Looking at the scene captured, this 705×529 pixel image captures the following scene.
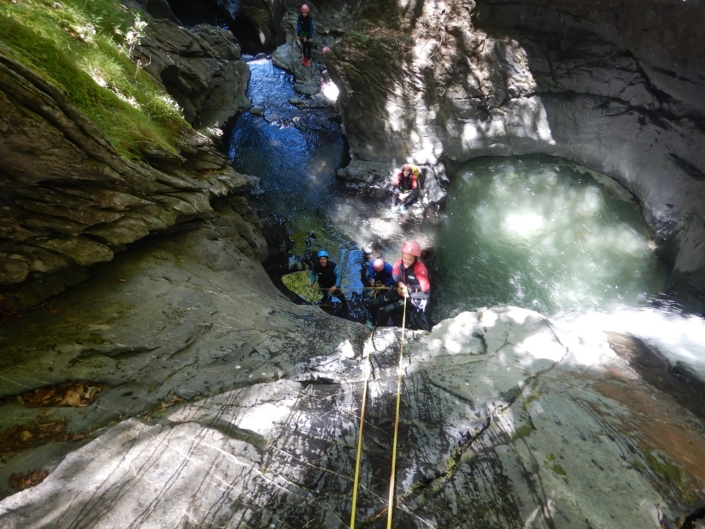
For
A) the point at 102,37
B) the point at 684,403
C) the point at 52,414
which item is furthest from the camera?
the point at 102,37

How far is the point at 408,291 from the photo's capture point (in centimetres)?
617

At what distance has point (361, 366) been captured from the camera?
12.0 feet

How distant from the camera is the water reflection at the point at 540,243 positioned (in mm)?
7367

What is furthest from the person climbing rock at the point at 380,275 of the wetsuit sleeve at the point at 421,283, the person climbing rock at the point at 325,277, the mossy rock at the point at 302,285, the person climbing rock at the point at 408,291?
the mossy rock at the point at 302,285

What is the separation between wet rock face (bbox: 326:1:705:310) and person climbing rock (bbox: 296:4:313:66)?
146 inches

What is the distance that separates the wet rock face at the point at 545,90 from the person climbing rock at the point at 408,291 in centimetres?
523

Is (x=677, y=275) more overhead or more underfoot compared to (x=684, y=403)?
more overhead

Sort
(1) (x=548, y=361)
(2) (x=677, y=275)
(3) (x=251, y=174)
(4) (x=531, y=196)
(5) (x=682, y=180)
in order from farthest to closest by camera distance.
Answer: (3) (x=251, y=174) → (4) (x=531, y=196) → (5) (x=682, y=180) → (2) (x=677, y=275) → (1) (x=548, y=361)

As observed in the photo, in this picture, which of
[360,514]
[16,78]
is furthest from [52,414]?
[16,78]

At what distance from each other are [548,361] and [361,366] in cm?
210

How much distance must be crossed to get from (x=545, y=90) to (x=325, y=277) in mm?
7791

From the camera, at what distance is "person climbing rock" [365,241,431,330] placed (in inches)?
235

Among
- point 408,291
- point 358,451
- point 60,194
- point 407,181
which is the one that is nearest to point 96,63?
point 60,194

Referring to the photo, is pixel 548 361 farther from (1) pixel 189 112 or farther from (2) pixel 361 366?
(1) pixel 189 112
